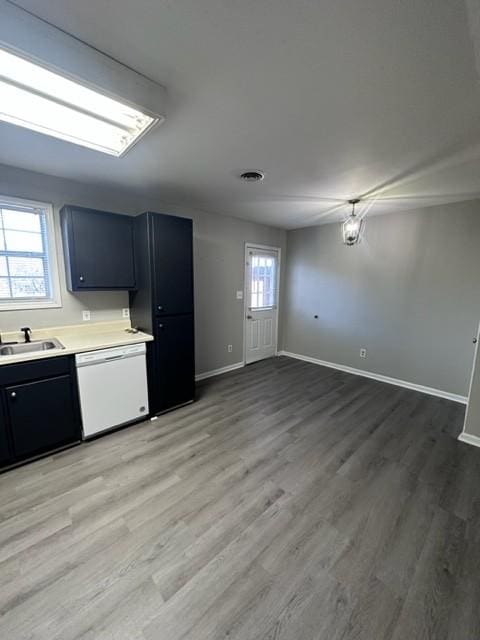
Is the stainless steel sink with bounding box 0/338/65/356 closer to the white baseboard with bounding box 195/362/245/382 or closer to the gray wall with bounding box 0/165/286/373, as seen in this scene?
the gray wall with bounding box 0/165/286/373

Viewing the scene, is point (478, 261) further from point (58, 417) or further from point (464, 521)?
point (58, 417)

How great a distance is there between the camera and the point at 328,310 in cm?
442

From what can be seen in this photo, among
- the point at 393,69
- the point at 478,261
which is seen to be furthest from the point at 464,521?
the point at 478,261

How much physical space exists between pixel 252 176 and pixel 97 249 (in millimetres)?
1665

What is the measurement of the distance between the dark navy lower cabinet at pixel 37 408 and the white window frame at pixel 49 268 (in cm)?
76

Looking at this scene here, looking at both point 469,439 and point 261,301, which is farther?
point 261,301

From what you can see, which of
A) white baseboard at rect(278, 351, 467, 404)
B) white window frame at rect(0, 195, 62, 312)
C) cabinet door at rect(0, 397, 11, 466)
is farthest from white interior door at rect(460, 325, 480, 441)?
white window frame at rect(0, 195, 62, 312)

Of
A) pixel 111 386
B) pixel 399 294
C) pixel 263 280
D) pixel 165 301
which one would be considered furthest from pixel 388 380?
pixel 111 386

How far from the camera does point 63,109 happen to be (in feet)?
4.51

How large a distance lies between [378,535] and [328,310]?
3.29 metres

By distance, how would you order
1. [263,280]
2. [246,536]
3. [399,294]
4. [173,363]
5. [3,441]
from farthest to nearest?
1. [263,280]
2. [399,294]
3. [173,363]
4. [3,441]
5. [246,536]

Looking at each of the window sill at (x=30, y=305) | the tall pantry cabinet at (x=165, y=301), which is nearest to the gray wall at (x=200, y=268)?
the window sill at (x=30, y=305)

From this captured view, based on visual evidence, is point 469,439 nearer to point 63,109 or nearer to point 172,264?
point 172,264

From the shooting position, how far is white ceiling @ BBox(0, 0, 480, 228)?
37.6 inches
